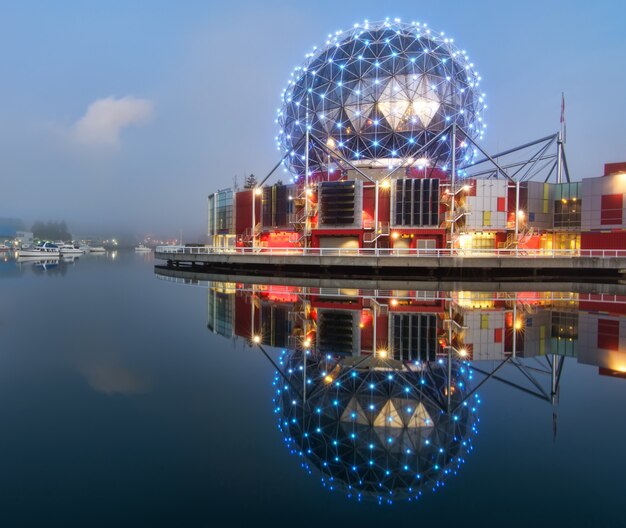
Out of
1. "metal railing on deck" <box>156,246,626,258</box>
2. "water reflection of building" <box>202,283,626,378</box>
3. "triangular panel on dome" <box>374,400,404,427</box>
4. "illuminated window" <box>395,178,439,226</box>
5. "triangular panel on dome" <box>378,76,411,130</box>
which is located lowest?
"triangular panel on dome" <box>374,400,404,427</box>

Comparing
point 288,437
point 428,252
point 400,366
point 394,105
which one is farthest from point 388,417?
point 394,105

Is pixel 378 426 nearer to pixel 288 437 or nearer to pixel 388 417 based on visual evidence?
pixel 388 417

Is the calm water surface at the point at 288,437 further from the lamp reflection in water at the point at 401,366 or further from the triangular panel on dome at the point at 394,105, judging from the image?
the triangular panel on dome at the point at 394,105

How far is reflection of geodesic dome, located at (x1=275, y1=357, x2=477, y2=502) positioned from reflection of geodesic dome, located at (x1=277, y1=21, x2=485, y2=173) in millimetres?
34183

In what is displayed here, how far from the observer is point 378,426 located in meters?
5.46

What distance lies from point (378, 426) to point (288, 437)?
46.4 inches

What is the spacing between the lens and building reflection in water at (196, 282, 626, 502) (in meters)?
4.65

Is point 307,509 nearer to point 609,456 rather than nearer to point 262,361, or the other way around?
point 609,456

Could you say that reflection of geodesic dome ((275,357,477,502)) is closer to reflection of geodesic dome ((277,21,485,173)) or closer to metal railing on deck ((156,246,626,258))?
metal railing on deck ((156,246,626,258))

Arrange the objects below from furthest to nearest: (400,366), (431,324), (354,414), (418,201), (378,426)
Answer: (418,201) → (431,324) → (400,366) → (354,414) → (378,426)

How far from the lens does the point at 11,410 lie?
18.7 feet

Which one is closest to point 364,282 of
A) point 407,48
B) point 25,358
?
point 25,358

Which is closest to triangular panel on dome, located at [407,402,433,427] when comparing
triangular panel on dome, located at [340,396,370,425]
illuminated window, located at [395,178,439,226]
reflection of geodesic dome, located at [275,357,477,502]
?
reflection of geodesic dome, located at [275,357,477,502]

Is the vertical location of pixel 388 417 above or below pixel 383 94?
below
